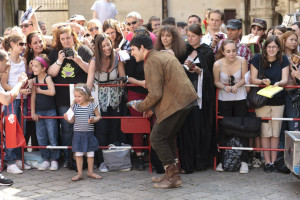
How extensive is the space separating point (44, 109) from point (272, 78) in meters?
3.32

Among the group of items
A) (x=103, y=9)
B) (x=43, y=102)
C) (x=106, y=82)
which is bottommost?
(x=43, y=102)

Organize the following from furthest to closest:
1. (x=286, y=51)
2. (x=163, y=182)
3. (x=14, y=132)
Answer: (x=286, y=51) → (x=14, y=132) → (x=163, y=182)

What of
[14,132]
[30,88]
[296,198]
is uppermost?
[30,88]

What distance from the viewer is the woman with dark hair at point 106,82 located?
8633mm

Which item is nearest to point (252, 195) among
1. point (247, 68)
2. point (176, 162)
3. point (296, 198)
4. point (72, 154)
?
point (296, 198)

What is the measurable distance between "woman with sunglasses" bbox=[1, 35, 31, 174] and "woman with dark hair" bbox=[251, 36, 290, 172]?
132 inches

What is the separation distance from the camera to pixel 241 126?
28.3 feet

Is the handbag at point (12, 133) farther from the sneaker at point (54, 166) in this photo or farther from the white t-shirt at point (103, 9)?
the white t-shirt at point (103, 9)

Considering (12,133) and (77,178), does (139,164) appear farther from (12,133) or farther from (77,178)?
(12,133)

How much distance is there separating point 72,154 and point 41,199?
5.07 feet

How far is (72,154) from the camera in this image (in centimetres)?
887

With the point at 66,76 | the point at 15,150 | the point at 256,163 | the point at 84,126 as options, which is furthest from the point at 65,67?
the point at 256,163

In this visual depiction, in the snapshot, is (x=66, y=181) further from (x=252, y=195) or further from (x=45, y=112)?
(x=252, y=195)

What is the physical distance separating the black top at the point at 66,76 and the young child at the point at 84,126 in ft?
1.77
